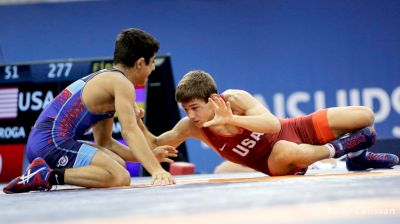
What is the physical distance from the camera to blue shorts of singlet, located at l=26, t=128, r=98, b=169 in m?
3.26

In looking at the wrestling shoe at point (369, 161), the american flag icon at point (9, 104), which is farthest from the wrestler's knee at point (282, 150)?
the american flag icon at point (9, 104)

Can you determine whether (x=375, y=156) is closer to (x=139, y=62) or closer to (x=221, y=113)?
(x=221, y=113)

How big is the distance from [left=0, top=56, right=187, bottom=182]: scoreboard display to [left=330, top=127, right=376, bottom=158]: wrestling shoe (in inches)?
91.3

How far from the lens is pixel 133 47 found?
333 cm

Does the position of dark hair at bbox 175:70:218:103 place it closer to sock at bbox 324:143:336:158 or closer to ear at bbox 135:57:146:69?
ear at bbox 135:57:146:69

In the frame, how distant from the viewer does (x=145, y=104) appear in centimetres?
570

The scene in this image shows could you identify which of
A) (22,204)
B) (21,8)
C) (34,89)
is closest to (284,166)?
(22,204)

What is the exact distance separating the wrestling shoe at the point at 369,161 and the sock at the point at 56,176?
5.35ft

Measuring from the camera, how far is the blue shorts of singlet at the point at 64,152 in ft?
10.7

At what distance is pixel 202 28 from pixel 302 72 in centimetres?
122

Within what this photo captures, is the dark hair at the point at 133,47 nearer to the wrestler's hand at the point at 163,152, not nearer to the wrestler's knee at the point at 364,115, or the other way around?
the wrestler's hand at the point at 163,152

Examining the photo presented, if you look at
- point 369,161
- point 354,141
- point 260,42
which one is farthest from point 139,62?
point 260,42

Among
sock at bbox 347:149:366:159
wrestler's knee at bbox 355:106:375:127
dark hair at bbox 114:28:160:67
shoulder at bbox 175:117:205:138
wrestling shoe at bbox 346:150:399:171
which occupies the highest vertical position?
dark hair at bbox 114:28:160:67

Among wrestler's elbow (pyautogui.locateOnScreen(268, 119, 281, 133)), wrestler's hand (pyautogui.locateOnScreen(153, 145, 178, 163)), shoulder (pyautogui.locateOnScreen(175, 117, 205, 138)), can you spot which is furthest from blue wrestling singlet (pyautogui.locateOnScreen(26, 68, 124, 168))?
wrestler's elbow (pyautogui.locateOnScreen(268, 119, 281, 133))
